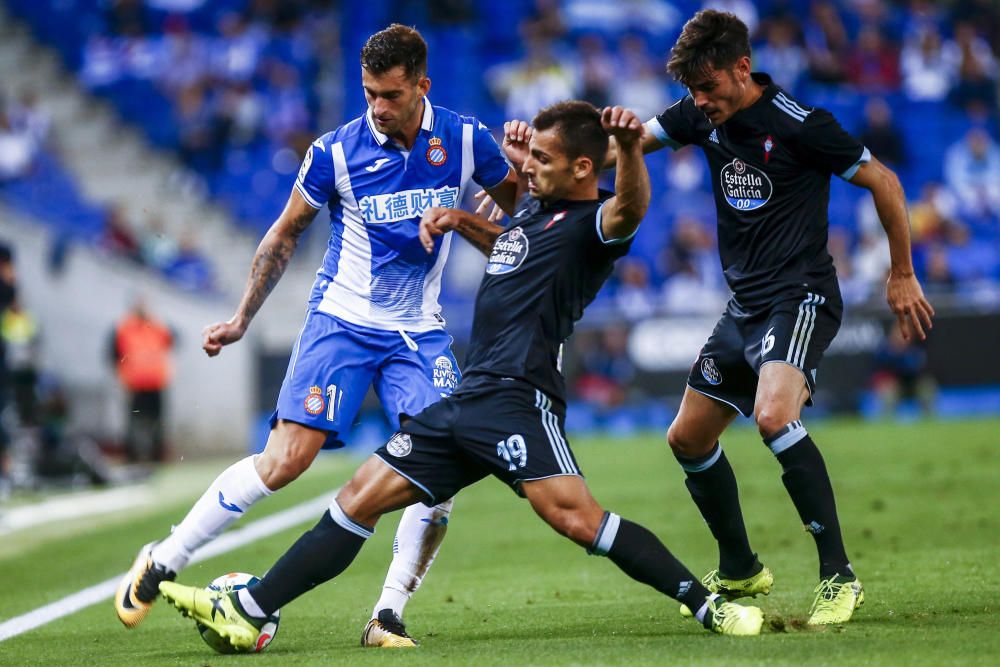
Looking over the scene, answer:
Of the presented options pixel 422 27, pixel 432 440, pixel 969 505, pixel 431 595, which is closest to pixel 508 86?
pixel 422 27

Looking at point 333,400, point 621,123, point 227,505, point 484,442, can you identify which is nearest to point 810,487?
point 484,442

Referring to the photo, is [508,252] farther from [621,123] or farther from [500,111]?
[500,111]

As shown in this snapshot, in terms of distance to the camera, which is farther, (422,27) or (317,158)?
(422,27)

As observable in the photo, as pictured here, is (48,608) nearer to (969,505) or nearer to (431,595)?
(431,595)

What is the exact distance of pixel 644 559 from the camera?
529 centimetres

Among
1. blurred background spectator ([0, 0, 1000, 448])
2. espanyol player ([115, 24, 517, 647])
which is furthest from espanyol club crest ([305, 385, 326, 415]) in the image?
blurred background spectator ([0, 0, 1000, 448])

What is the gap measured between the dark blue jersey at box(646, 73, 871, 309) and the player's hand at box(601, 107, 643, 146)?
47.4 inches

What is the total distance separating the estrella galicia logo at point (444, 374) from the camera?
6.25 metres

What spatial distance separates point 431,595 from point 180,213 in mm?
17510

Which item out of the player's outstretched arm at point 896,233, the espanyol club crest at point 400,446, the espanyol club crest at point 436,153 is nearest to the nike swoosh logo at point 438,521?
the espanyol club crest at point 400,446

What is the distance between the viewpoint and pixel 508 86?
2316cm

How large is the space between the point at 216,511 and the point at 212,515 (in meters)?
0.02

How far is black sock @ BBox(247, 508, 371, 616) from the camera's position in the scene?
5.39m

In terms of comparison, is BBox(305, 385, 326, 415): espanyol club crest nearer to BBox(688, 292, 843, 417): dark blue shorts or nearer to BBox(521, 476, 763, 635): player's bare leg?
BBox(521, 476, 763, 635): player's bare leg
